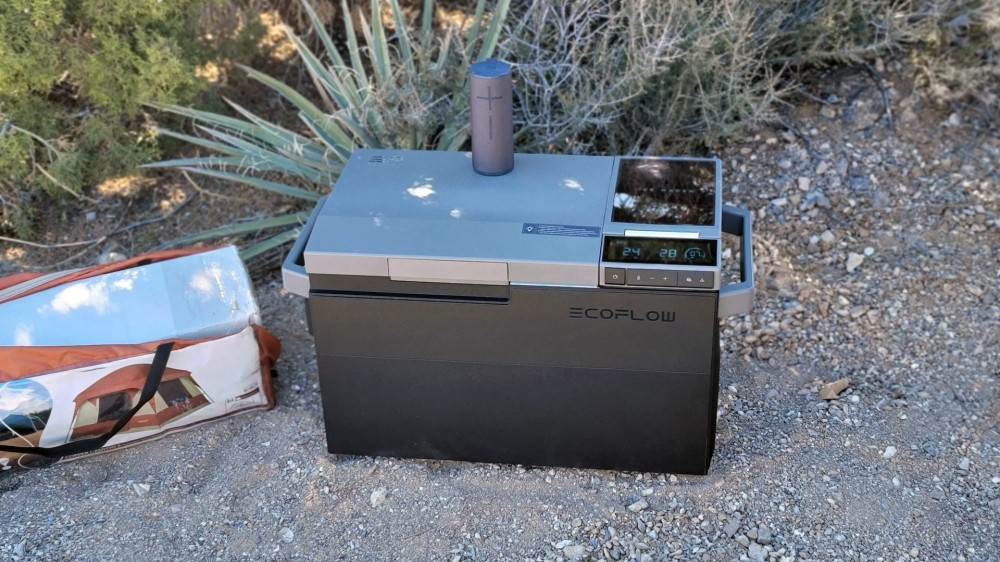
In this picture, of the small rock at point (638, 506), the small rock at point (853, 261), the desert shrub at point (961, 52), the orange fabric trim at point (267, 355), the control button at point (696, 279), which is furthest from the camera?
the desert shrub at point (961, 52)

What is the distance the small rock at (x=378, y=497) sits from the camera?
114 inches

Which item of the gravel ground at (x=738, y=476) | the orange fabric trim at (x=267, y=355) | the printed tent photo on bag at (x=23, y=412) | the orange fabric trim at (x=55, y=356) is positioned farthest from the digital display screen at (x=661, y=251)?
the printed tent photo on bag at (x=23, y=412)

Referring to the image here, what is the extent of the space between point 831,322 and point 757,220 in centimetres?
54

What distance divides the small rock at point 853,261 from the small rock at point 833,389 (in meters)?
0.57

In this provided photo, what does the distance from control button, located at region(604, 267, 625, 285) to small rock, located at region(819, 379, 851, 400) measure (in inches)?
39.2

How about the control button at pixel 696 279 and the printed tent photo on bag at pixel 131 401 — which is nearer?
the control button at pixel 696 279

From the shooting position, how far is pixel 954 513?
2771 mm

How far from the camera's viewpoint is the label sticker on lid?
2.59m

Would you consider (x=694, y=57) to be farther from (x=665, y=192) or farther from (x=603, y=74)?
(x=665, y=192)

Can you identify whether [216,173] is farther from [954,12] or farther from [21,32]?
[954,12]

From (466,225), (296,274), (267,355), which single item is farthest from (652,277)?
(267,355)

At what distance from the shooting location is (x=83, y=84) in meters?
3.97

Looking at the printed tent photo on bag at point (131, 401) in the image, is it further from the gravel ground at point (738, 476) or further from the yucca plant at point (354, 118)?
the yucca plant at point (354, 118)

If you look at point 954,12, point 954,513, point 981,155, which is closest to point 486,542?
point 954,513
